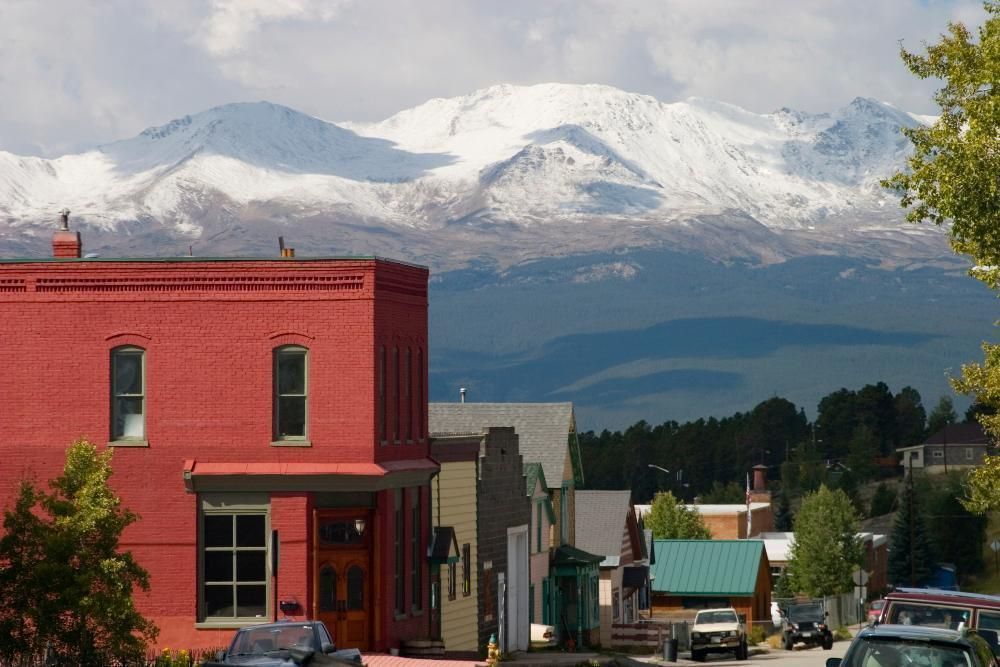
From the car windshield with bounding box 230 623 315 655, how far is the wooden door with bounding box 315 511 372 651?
462 inches

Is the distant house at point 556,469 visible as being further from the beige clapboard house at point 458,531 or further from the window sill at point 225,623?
the window sill at point 225,623

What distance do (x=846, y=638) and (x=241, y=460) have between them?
172ft

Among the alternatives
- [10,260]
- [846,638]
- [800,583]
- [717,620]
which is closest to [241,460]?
[10,260]

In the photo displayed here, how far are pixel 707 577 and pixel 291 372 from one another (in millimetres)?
58532

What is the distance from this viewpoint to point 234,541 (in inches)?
Result: 1635

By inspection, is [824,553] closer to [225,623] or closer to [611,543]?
[611,543]

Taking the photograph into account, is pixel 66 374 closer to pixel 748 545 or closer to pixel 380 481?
pixel 380 481

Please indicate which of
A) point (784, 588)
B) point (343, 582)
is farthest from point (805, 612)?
point (784, 588)

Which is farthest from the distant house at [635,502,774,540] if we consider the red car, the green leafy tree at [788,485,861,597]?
the red car

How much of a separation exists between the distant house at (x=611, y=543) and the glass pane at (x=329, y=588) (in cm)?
3271

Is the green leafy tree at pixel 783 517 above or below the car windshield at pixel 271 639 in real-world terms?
below

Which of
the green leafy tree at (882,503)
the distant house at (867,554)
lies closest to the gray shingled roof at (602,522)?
the distant house at (867,554)

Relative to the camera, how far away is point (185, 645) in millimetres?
41125

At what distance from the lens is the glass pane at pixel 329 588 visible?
42.0 m
